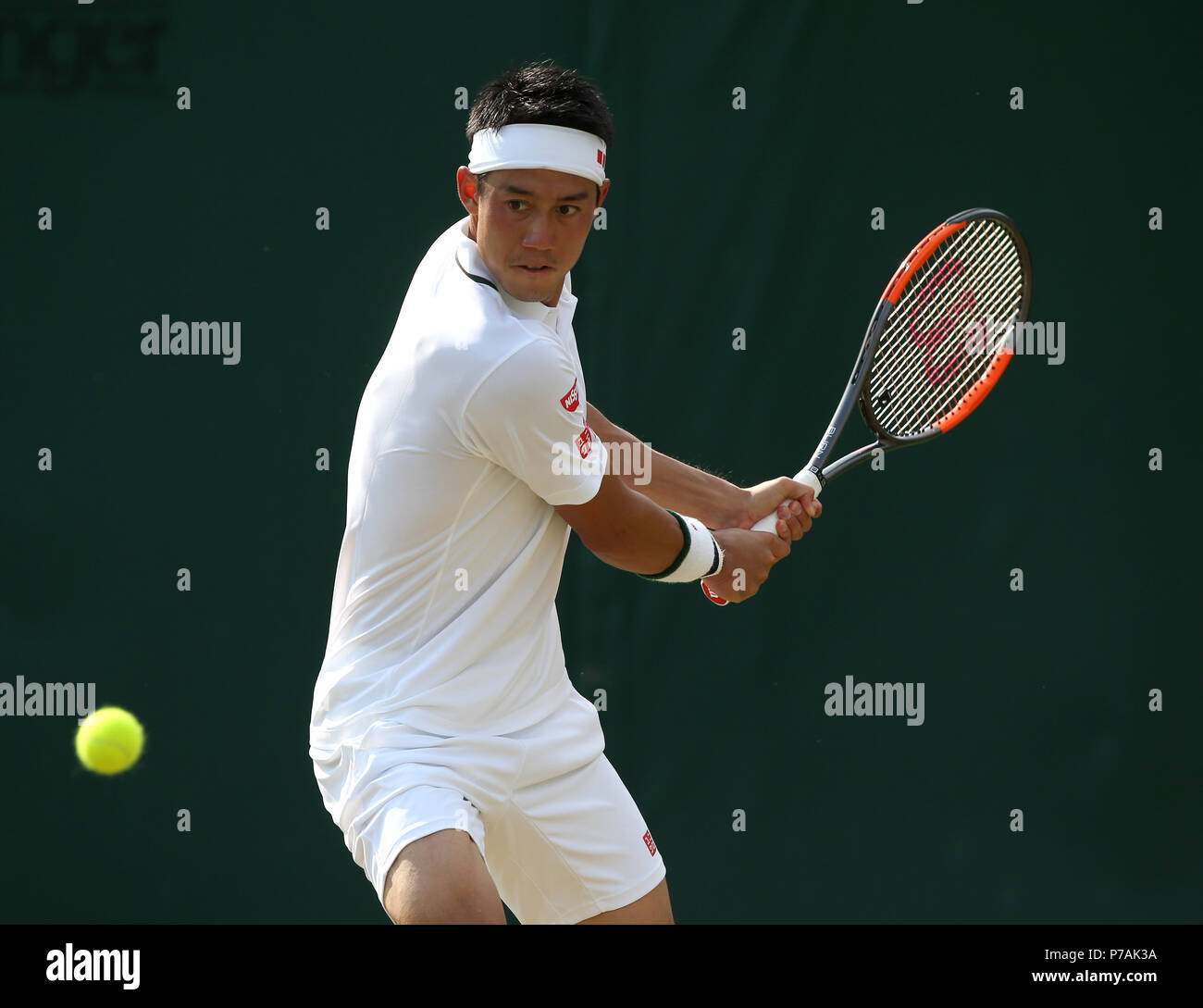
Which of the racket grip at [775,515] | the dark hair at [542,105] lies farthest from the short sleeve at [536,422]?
the racket grip at [775,515]

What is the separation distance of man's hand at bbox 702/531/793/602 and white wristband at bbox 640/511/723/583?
12 centimetres

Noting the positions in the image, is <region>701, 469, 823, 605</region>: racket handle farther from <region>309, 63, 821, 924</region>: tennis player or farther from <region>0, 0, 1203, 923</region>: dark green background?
<region>0, 0, 1203, 923</region>: dark green background

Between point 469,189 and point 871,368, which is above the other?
point 469,189

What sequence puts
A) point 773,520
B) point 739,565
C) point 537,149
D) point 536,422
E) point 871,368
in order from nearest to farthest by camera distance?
point 536,422
point 537,149
point 739,565
point 773,520
point 871,368

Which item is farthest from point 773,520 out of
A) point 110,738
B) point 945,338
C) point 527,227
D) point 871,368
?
point 110,738

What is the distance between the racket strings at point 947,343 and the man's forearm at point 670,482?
0.55 meters

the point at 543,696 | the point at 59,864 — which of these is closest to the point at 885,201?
the point at 543,696

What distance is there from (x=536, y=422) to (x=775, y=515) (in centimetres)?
78

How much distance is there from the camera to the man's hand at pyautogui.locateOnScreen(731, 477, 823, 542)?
9.84 ft

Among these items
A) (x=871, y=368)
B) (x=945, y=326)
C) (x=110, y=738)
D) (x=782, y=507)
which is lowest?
(x=110, y=738)

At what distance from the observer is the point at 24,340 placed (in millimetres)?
3713

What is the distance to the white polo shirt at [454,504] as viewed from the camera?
2383mm

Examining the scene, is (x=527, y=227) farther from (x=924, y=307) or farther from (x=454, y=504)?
(x=924, y=307)

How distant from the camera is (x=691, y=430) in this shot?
378 cm
